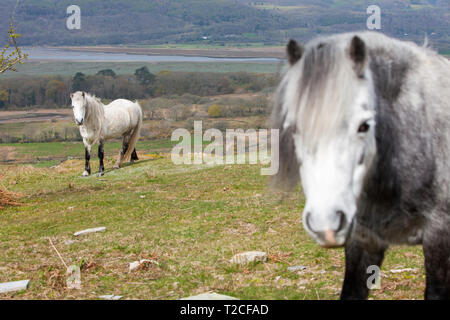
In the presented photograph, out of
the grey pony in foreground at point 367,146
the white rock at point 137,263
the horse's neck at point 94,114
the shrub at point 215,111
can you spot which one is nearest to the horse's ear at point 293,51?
the grey pony in foreground at point 367,146

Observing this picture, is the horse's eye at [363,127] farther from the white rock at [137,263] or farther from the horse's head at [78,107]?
the horse's head at [78,107]

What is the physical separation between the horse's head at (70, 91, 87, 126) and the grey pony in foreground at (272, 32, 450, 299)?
15688mm

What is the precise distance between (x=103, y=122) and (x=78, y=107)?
80.2 inches

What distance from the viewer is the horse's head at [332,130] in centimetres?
287

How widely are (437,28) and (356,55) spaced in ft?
602

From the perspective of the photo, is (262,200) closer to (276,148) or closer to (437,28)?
(276,148)

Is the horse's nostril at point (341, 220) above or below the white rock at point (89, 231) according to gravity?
above

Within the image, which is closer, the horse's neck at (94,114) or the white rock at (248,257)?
the white rock at (248,257)

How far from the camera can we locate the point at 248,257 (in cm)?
712

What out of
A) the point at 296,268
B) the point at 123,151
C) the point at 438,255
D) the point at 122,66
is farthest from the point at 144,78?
the point at 438,255

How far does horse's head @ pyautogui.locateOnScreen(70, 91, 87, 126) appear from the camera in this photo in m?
18.4

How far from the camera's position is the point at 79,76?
99562 mm

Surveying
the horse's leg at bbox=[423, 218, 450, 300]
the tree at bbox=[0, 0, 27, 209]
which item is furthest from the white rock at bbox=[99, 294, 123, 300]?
the tree at bbox=[0, 0, 27, 209]

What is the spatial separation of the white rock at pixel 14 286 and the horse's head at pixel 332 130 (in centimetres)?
483
